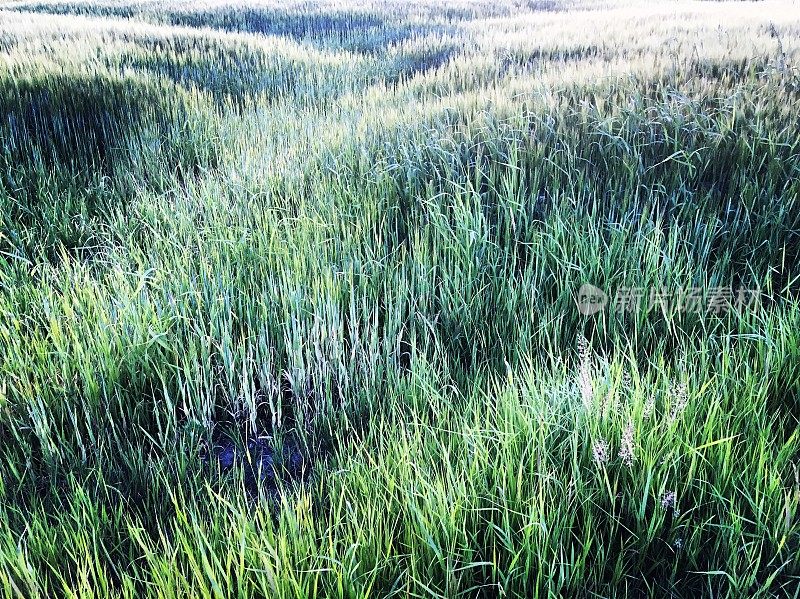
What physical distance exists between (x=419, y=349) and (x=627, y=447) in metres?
0.68

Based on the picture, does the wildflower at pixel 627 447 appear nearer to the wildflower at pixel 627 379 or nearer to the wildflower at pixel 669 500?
the wildflower at pixel 669 500

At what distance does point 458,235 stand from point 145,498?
1140mm

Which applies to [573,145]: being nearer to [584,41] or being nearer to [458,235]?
[458,235]

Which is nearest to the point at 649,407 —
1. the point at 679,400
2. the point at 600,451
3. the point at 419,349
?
the point at 679,400

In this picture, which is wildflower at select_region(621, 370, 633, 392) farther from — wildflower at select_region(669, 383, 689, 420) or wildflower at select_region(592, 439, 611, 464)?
wildflower at select_region(592, 439, 611, 464)

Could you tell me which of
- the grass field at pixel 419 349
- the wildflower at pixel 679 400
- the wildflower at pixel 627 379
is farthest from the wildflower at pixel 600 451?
the wildflower at pixel 627 379

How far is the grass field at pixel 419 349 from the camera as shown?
3.07 ft

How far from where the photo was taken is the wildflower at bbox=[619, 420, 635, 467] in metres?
0.93

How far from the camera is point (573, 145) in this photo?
2.35 meters

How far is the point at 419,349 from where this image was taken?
→ 1.57 metres

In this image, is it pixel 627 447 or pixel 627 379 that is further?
pixel 627 379

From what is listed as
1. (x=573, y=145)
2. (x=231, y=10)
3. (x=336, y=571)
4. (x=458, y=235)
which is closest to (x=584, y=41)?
(x=573, y=145)

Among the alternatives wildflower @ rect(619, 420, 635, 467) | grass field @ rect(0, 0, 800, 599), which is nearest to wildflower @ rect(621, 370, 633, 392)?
grass field @ rect(0, 0, 800, 599)

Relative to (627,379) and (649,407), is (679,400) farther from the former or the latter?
(627,379)
